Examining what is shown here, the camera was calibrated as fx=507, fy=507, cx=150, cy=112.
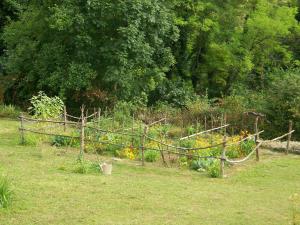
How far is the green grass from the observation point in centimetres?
775

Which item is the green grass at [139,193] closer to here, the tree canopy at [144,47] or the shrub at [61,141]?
the shrub at [61,141]

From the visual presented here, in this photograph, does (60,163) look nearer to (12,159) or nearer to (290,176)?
(12,159)

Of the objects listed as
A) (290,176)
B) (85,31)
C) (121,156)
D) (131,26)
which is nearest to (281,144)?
(290,176)

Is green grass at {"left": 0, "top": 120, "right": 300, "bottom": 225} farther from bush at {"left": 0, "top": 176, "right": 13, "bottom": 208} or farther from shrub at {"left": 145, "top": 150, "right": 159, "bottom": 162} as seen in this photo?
shrub at {"left": 145, "top": 150, "right": 159, "bottom": 162}

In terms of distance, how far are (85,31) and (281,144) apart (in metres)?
8.54

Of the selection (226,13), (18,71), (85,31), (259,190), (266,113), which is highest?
(226,13)

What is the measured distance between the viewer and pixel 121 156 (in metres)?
13.2

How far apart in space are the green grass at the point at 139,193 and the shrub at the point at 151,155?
413 millimetres

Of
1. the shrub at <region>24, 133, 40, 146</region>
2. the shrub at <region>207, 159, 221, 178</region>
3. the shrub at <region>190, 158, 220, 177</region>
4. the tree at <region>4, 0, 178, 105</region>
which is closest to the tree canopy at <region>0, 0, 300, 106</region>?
the tree at <region>4, 0, 178, 105</region>

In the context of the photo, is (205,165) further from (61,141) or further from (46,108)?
(46,108)

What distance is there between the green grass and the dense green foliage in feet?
22.0

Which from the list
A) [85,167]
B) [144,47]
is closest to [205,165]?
[85,167]

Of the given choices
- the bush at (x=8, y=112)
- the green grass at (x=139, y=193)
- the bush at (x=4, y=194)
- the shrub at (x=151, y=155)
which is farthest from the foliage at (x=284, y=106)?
the bush at (x=4, y=194)

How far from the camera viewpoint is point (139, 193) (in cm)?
926
